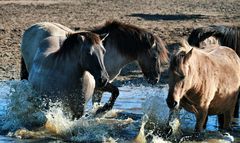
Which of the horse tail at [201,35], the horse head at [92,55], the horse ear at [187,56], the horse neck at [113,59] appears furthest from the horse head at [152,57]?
the horse ear at [187,56]

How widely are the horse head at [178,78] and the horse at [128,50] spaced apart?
2611 mm

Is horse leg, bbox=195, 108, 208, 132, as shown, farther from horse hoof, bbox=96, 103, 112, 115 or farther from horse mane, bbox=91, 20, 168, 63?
horse hoof, bbox=96, 103, 112, 115

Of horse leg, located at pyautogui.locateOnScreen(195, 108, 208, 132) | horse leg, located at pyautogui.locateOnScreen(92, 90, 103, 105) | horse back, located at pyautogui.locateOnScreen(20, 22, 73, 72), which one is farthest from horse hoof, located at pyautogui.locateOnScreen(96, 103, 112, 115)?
horse leg, located at pyautogui.locateOnScreen(195, 108, 208, 132)

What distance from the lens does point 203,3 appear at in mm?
26281

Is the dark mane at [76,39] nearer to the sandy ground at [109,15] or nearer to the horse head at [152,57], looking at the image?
the horse head at [152,57]

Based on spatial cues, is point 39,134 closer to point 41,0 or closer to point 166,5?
point 166,5

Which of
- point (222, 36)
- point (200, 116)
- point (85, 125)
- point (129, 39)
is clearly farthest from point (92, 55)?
point (222, 36)

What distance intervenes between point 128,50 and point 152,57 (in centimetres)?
39

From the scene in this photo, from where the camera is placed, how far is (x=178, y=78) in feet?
23.1

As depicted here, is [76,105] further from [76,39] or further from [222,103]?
[222,103]

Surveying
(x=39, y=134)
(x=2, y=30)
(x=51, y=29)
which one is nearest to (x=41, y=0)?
(x=2, y=30)

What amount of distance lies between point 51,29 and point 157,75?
1.81 m

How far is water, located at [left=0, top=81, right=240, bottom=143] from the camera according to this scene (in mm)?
8109

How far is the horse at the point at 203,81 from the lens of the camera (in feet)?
23.2
